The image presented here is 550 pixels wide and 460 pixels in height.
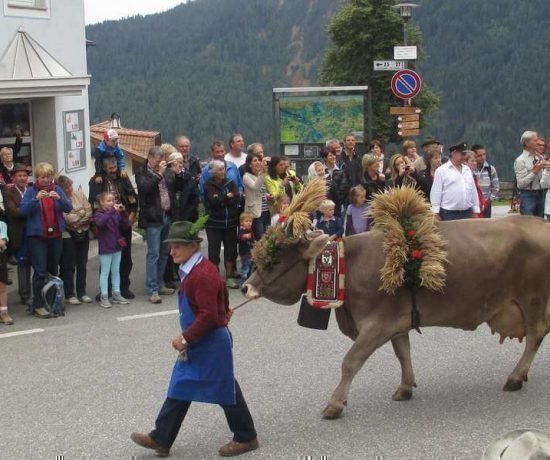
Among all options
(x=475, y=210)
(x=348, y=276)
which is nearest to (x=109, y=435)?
(x=348, y=276)

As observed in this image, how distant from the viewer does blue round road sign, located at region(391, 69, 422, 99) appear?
19969mm

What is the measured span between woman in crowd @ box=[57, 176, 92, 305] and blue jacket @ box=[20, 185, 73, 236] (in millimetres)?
295

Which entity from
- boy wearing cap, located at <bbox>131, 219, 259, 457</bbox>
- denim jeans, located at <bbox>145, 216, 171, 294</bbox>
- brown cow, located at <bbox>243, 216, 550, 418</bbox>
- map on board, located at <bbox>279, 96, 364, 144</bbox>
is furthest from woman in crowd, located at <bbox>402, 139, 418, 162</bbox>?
boy wearing cap, located at <bbox>131, 219, 259, 457</bbox>

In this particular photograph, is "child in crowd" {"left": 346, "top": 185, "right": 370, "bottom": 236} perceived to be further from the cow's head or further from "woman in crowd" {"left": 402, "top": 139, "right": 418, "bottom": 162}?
the cow's head

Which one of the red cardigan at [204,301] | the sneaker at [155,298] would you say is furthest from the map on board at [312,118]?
the red cardigan at [204,301]

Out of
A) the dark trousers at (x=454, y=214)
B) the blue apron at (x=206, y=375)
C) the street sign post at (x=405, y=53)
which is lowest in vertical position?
the blue apron at (x=206, y=375)

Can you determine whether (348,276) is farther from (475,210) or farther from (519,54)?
(519,54)

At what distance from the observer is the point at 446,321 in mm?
7816

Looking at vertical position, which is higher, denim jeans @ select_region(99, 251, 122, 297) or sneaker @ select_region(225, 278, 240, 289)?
denim jeans @ select_region(99, 251, 122, 297)

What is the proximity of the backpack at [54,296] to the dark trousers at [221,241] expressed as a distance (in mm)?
2168

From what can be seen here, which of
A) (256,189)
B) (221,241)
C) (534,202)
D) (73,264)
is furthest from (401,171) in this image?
(73,264)

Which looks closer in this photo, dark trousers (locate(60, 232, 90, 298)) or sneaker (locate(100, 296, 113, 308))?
sneaker (locate(100, 296, 113, 308))

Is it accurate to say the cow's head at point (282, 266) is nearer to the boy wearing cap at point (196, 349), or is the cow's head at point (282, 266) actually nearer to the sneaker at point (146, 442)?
the boy wearing cap at point (196, 349)

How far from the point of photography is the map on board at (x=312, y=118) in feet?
59.3
